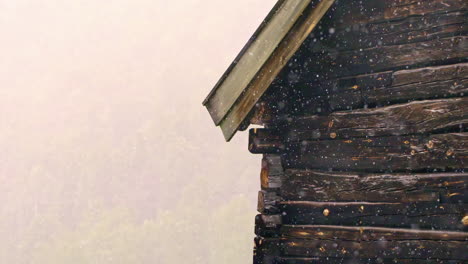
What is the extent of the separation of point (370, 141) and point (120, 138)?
82787 mm

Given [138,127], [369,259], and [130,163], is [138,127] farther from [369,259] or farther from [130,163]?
[369,259]

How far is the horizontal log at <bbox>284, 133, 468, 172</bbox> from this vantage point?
133 inches

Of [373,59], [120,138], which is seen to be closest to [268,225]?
[373,59]

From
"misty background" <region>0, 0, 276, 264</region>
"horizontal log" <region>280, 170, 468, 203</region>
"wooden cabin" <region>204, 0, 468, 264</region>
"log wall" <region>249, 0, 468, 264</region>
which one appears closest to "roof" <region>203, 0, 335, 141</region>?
"wooden cabin" <region>204, 0, 468, 264</region>

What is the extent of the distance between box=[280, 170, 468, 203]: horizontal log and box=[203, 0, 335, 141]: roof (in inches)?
28.4

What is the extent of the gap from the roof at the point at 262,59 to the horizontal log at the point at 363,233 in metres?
0.96

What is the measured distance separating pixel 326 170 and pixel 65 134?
294 feet

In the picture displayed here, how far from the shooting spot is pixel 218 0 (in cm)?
11900

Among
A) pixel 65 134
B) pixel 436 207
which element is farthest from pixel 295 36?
pixel 65 134

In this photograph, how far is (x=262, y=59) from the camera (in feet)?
12.1

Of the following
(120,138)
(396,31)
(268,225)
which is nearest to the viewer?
(396,31)

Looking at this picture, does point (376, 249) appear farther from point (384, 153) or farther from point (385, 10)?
point (385, 10)

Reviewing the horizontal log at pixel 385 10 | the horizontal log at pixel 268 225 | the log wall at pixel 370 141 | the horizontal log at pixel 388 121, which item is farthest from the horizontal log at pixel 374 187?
the horizontal log at pixel 385 10

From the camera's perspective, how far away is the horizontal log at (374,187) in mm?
3381
